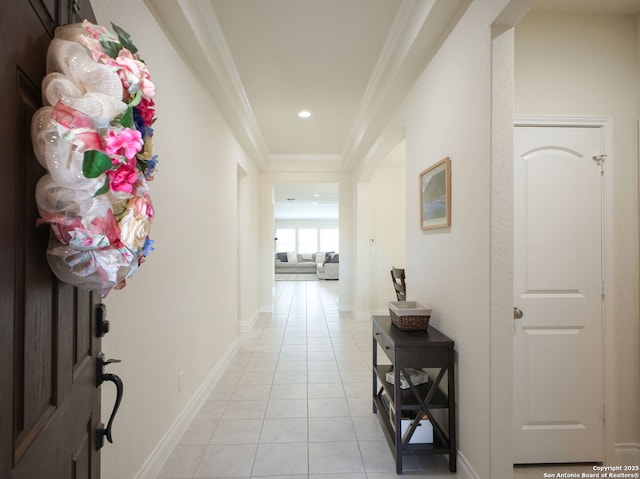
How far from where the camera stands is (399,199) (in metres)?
5.70

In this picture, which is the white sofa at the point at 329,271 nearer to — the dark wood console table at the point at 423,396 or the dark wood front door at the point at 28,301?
the dark wood console table at the point at 423,396

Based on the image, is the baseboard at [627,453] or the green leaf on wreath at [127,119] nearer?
the green leaf on wreath at [127,119]

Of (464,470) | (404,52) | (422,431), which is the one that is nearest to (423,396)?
(422,431)

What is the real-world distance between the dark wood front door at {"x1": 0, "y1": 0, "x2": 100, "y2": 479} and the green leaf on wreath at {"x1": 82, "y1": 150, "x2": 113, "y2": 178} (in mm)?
97

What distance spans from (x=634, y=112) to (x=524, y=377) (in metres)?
1.67

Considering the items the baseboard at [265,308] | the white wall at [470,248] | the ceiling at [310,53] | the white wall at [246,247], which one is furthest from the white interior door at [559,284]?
the baseboard at [265,308]

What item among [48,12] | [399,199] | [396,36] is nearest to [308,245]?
[399,199]

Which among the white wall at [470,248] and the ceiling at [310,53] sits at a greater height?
the ceiling at [310,53]

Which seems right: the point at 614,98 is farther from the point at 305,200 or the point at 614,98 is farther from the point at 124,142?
the point at 305,200

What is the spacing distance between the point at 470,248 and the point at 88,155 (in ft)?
5.30

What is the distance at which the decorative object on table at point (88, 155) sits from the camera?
566mm

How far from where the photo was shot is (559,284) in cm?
179

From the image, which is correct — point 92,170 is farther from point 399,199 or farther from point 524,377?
point 399,199

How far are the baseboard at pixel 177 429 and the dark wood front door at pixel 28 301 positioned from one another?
1199 mm
